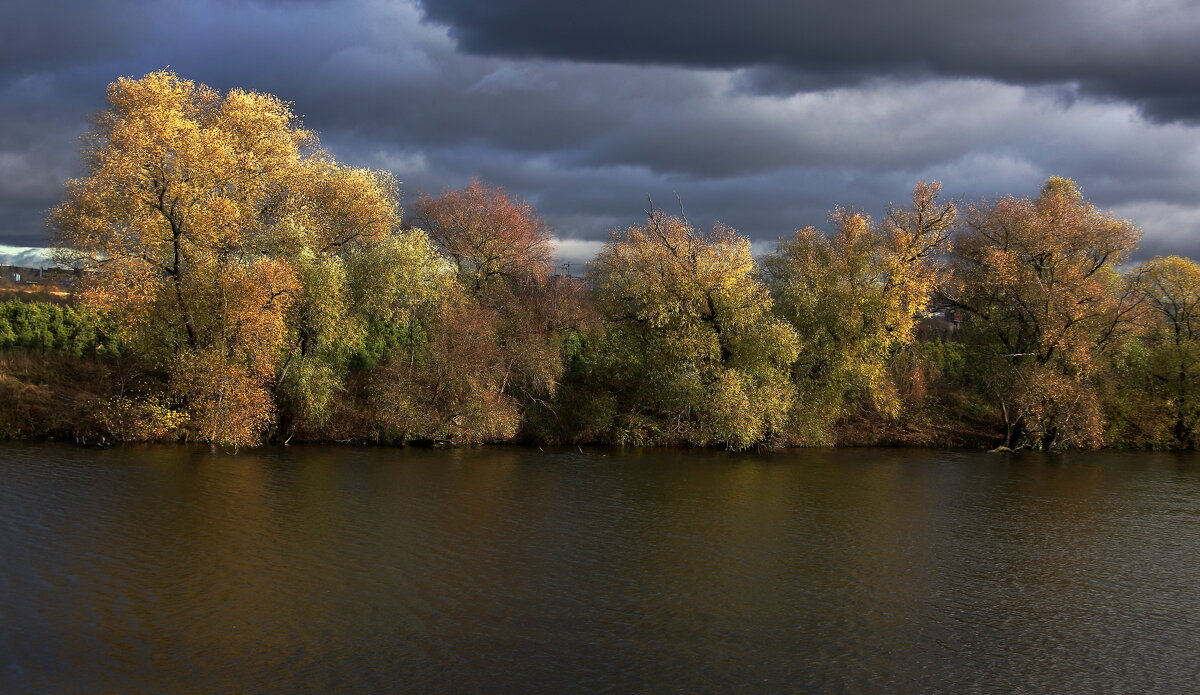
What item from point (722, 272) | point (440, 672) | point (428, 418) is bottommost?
A: point (440, 672)

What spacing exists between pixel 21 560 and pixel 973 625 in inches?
887

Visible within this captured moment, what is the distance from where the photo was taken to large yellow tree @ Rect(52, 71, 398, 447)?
39094 mm

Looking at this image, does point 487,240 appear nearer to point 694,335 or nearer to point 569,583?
point 694,335

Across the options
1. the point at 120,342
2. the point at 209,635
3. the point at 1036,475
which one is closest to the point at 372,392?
the point at 120,342

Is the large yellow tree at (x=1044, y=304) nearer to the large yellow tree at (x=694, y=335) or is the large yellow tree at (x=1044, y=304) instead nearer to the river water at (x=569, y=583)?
the large yellow tree at (x=694, y=335)

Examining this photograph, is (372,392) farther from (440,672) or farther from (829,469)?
(440,672)

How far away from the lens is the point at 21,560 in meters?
21.2

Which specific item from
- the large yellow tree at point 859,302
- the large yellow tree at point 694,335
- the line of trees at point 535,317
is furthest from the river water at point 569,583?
the large yellow tree at point 859,302

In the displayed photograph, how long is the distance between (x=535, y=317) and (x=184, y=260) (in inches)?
715

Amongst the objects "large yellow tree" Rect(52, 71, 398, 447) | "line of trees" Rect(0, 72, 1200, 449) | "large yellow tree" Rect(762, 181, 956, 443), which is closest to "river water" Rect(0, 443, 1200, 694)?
"large yellow tree" Rect(52, 71, 398, 447)

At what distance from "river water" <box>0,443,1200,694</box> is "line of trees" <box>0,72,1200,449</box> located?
7170 millimetres

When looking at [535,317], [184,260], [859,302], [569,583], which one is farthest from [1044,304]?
[184,260]

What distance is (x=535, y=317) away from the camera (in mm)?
49188

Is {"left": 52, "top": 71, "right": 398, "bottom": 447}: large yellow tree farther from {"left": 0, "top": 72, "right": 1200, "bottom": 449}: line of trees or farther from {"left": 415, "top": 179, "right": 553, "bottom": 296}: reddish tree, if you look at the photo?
{"left": 415, "top": 179, "right": 553, "bottom": 296}: reddish tree
